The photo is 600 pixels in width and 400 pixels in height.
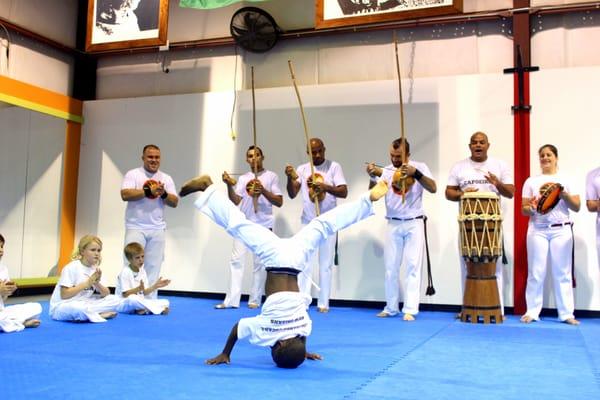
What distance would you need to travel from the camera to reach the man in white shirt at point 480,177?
5816mm

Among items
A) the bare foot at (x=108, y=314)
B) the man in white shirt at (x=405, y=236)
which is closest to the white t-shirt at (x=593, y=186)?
the man in white shirt at (x=405, y=236)

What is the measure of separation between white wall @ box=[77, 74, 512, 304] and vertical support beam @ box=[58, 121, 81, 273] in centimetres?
11

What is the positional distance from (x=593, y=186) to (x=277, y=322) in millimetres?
3956

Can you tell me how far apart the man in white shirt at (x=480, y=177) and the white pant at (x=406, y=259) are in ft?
1.41

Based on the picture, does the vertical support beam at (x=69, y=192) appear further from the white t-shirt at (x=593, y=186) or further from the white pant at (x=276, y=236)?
the white t-shirt at (x=593, y=186)

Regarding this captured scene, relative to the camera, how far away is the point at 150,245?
6.54m

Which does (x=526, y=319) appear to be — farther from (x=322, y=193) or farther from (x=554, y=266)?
(x=322, y=193)

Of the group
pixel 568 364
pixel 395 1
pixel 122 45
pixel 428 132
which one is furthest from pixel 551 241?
pixel 122 45

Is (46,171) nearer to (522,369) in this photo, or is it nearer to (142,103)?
(142,103)

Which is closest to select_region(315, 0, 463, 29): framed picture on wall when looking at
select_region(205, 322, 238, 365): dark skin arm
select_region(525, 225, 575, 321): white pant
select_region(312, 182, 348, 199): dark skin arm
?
select_region(312, 182, 348, 199): dark skin arm

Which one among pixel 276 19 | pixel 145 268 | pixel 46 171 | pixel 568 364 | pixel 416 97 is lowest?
pixel 568 364

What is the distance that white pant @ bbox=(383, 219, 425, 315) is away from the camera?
19.4 feet

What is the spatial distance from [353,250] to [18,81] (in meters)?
4.74

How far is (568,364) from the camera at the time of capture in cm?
364
